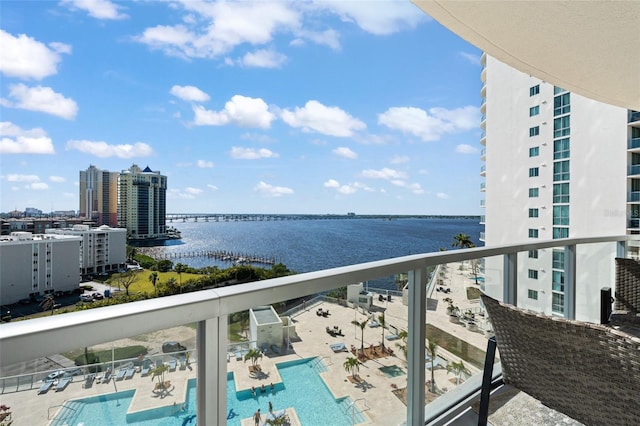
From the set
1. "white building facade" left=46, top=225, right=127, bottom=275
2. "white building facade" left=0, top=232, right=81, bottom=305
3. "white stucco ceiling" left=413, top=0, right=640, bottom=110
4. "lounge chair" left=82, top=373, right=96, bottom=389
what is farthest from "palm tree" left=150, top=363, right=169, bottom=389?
"white building facade" left=46, top=225, right=127, bottom=275

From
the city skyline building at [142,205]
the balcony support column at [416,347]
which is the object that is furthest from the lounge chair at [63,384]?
the city skyline building at [142,205]

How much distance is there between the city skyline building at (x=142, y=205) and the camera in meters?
35.2

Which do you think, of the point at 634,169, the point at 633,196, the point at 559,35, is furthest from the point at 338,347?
the point at 634,169

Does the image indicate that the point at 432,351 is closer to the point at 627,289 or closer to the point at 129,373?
the point at 129,373

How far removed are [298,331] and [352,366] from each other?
354 mm

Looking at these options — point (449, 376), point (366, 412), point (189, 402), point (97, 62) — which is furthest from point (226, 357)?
point (97, 62)

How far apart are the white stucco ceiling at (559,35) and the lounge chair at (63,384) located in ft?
5.85

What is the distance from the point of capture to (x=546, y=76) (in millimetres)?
2447

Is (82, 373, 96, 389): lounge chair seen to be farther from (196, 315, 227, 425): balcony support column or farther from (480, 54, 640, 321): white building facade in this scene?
(480, 54, 640, 321): white building facade

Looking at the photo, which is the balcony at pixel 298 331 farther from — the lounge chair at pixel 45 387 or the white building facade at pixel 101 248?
the white building facade at pixel 101 248

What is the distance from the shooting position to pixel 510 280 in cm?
245

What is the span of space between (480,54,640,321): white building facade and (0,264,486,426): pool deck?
641 inches

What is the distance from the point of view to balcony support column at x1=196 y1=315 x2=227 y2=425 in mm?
978

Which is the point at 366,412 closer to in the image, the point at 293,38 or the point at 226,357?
the point at 226,357
